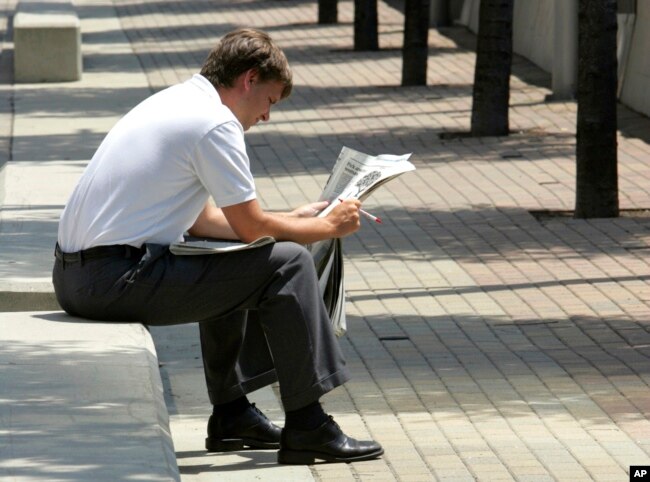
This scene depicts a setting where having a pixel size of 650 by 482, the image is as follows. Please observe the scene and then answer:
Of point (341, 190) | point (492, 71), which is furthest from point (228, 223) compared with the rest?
point (492, 71)

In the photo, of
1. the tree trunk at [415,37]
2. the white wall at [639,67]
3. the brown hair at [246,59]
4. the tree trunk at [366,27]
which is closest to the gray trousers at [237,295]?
the brown hair at [246,59]

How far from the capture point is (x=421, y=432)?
6410 mm

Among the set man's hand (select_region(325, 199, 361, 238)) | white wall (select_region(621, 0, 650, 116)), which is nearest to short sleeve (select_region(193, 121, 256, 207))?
man's hand (select_region(325, 199, 361, 238))

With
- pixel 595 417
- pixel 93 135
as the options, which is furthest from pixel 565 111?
pixel 595 417

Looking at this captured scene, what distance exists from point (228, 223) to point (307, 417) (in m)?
0.72

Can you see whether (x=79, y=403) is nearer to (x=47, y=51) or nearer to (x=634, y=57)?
(x=634, y=57)

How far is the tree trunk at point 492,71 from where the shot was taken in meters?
15.7

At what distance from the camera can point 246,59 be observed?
571 cm

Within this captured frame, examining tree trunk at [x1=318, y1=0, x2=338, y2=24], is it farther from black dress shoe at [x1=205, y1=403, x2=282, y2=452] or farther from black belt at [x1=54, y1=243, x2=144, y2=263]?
black belt at [x1=54, y1=243, x2=144, y2=263]

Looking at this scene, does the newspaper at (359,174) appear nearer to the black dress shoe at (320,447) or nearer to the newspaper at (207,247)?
the newspaper at (207,247)

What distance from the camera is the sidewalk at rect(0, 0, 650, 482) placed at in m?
6.21

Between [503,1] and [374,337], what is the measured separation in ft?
26.2

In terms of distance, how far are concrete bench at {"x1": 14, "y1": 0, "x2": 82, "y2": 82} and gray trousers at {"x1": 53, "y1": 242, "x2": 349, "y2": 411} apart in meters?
15.6

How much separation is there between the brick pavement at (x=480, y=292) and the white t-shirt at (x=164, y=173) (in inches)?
34.5
